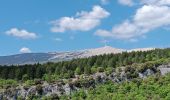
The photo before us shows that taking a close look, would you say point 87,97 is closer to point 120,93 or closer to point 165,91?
point 120,93

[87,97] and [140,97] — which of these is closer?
[140,97]

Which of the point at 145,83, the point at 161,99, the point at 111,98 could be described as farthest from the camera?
the point at 145,83

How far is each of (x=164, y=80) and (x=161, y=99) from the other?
2499cm

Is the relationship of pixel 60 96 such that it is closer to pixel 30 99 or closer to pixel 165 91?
pixel 30 99

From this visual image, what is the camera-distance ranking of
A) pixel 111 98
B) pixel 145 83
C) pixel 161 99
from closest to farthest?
pixel 161 99 < pixel 111 98 < pixel 145 83

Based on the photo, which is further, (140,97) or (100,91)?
(100,91)

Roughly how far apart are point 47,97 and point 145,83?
126 ft

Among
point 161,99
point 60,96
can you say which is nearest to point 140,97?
point 161,99

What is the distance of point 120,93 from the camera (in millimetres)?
192875

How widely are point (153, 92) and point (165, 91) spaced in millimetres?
4579

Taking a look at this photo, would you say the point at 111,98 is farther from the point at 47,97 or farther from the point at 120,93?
the point at 47,97

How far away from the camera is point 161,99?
6905 inches

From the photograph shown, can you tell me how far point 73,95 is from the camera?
19775 centimetres

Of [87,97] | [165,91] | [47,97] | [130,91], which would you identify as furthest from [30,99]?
[165,91]
